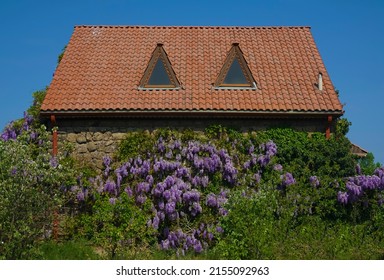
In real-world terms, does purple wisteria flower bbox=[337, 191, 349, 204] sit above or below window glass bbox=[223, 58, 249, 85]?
below

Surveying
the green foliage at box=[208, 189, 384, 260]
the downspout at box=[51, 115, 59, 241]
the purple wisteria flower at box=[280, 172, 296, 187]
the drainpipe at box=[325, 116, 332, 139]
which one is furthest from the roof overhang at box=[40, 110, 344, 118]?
the green foliage at box=[208, 189, 384, 260]

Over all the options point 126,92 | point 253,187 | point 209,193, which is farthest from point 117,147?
point 253,187

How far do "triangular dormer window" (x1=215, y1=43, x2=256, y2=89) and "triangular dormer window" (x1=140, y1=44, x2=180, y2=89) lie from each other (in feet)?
4.84

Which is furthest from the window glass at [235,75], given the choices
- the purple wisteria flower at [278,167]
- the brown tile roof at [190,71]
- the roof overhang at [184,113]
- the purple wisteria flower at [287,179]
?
the purple wisteria flower at [287,179]

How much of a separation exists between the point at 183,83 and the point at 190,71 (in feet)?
2.71

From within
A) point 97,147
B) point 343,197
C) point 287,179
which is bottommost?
point 343,197

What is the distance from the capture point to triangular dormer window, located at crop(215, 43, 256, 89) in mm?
17625

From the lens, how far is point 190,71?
723 inches

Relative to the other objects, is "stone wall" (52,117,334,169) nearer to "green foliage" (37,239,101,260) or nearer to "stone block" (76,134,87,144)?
"stone block" (76,134,87,144)

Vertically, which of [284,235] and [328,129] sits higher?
[328,129]

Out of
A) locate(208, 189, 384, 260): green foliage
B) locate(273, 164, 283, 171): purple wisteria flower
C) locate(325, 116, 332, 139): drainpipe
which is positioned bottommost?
locate(208, 189, 384, 260): green foliage

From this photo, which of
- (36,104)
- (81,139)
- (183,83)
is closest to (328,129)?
(183,83)

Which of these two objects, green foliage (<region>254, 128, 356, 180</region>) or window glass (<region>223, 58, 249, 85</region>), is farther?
window glass (<region>223, 58, 249, 85</region>)

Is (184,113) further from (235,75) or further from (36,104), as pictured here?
(36,104)
